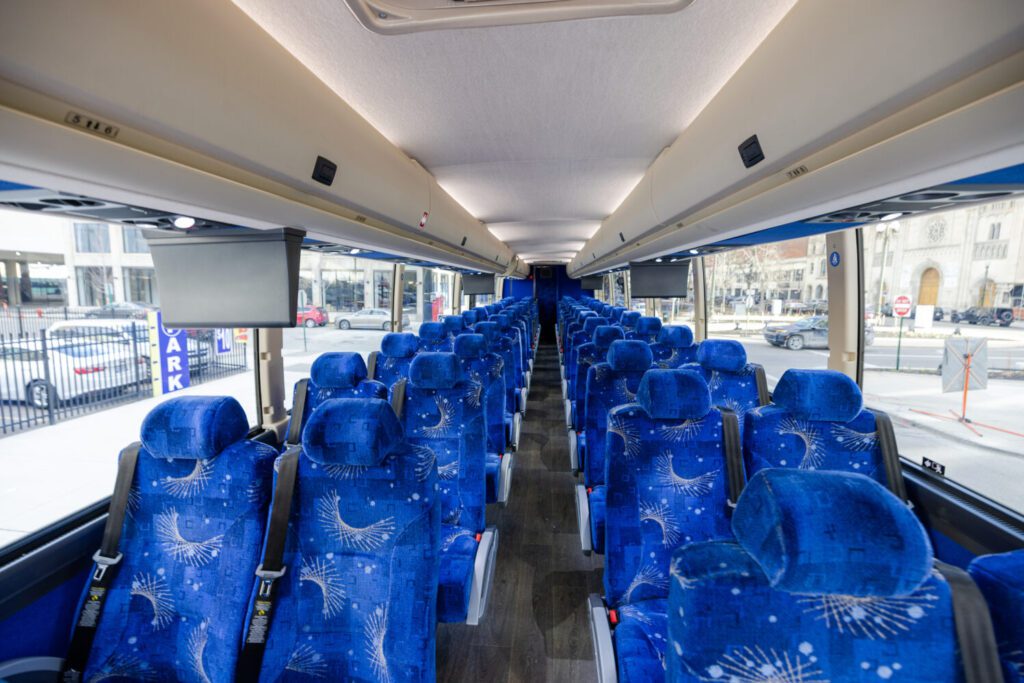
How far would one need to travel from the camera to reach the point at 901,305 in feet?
10.0

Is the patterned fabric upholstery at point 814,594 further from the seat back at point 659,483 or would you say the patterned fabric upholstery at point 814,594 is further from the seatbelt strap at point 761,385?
the seatbelt strap at point 761,385

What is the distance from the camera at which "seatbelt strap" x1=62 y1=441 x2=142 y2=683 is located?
5.25 feet

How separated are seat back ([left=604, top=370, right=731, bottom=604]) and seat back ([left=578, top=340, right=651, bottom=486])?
3.81ft

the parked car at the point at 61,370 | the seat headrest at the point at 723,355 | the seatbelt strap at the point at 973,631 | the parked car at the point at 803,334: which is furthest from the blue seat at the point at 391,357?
the seatbelt strap at the point at 973,631

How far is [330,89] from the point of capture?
2.04m

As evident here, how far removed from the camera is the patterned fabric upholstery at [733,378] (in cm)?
366

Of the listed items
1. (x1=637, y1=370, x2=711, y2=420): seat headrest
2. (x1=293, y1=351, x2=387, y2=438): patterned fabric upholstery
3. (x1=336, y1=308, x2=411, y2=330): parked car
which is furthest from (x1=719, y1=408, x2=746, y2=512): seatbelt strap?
(x1=336, y1=308, x2=411, y2=330): parked car

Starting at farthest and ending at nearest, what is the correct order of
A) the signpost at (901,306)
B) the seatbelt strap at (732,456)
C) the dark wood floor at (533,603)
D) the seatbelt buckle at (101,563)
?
the signpost at (901,306) < the dark wood floor at (533,603) < the seatbelt strap at (732,456) < the seatbelt buckle at (101,563)

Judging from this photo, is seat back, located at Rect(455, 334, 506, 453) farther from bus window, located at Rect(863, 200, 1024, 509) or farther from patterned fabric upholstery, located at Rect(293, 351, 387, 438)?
bus window, located at Rect(863, 200, 1024, 509)

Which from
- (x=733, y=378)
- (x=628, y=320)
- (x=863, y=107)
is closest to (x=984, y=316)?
(x=733, y=378)

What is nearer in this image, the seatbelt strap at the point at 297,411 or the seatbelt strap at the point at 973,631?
the seatbelt strap at the point at 973,631

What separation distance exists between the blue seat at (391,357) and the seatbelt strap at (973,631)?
4520 millimetres

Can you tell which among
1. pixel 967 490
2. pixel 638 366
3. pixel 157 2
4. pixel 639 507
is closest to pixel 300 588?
pixel 639 507

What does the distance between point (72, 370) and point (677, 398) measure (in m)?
3.56
